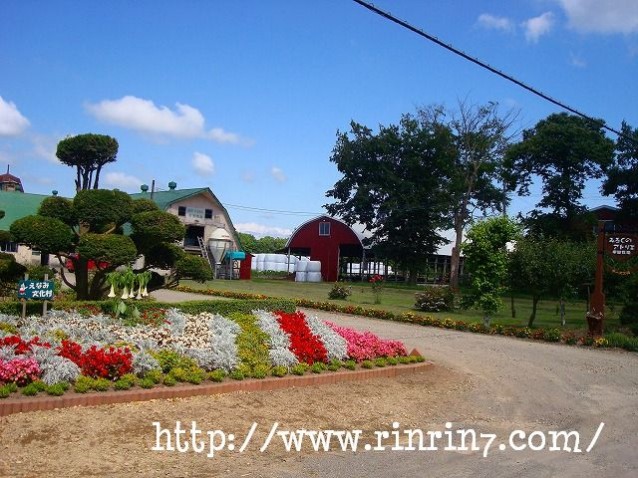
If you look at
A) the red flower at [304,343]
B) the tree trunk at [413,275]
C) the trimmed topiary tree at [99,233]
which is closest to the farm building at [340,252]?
the tree trunk at [413,275]

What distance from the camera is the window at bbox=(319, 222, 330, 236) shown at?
57.3m

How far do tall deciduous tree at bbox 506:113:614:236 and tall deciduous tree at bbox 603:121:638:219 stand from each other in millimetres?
713

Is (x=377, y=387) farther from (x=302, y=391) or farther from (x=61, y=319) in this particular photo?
(x=61, y=319)

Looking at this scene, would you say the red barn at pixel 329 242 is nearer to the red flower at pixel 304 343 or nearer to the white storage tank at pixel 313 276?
the white storage tank at pixel 313 276

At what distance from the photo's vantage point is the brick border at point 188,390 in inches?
284

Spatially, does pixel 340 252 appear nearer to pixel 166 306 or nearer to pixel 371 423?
pixel 166 306

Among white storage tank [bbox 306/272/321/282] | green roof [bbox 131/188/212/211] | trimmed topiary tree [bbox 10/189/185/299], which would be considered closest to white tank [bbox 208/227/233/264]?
green roof [bbox 131/188/212/211]

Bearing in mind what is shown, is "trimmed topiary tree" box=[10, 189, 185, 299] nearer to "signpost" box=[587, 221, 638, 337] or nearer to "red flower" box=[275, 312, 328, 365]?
"red flower" box=[275, 312, 328, 365]

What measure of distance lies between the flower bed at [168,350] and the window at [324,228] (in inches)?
1734

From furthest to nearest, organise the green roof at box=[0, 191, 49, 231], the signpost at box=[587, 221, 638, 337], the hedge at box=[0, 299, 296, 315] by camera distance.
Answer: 1. the green roof at box=[0, 191, 49, 231]
2. the signpost at box=[587, 221, 638, 337]
3. the hedge at box=[0, 299, 296, 315]

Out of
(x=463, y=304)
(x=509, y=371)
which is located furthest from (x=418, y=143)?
(x=509, y=371)

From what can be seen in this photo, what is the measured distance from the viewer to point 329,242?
2245 inches

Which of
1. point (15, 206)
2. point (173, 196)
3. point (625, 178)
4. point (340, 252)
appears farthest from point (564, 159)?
point (15, 206)

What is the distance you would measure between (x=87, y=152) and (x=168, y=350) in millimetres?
7434
